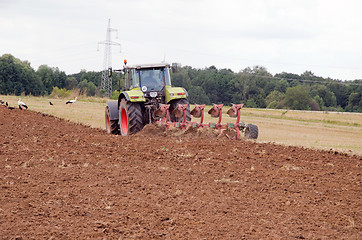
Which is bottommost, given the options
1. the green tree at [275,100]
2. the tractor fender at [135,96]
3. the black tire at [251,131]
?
the green tree at [275,100]

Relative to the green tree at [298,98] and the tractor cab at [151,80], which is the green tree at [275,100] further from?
the tractor cab at [151,80]

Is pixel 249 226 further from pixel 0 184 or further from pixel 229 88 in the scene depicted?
pixel 229 88

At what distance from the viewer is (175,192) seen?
23.5 feet

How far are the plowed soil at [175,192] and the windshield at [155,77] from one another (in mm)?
3013

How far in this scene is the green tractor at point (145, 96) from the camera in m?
14.1

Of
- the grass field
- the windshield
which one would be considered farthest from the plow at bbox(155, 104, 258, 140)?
the grass field

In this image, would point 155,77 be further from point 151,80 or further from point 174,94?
point 174,94

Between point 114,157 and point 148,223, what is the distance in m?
4.90

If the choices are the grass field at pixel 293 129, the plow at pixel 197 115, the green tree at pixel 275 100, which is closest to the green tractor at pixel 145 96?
the plow at pixel 197 115

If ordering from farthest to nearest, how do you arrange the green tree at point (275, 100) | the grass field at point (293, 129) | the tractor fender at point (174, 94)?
1. the green tree at point (275, 100)
2. the grass field at point (293, 129)
3. the tractor fender at point (174, 94)

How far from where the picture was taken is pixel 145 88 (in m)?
14.8

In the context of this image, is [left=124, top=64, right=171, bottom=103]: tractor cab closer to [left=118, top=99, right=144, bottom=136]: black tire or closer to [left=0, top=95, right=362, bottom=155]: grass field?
[left=118, top=99, right=144, bottom=136]: black tire

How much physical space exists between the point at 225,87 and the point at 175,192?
79.1 meters

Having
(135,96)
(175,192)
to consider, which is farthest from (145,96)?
(175,192)
